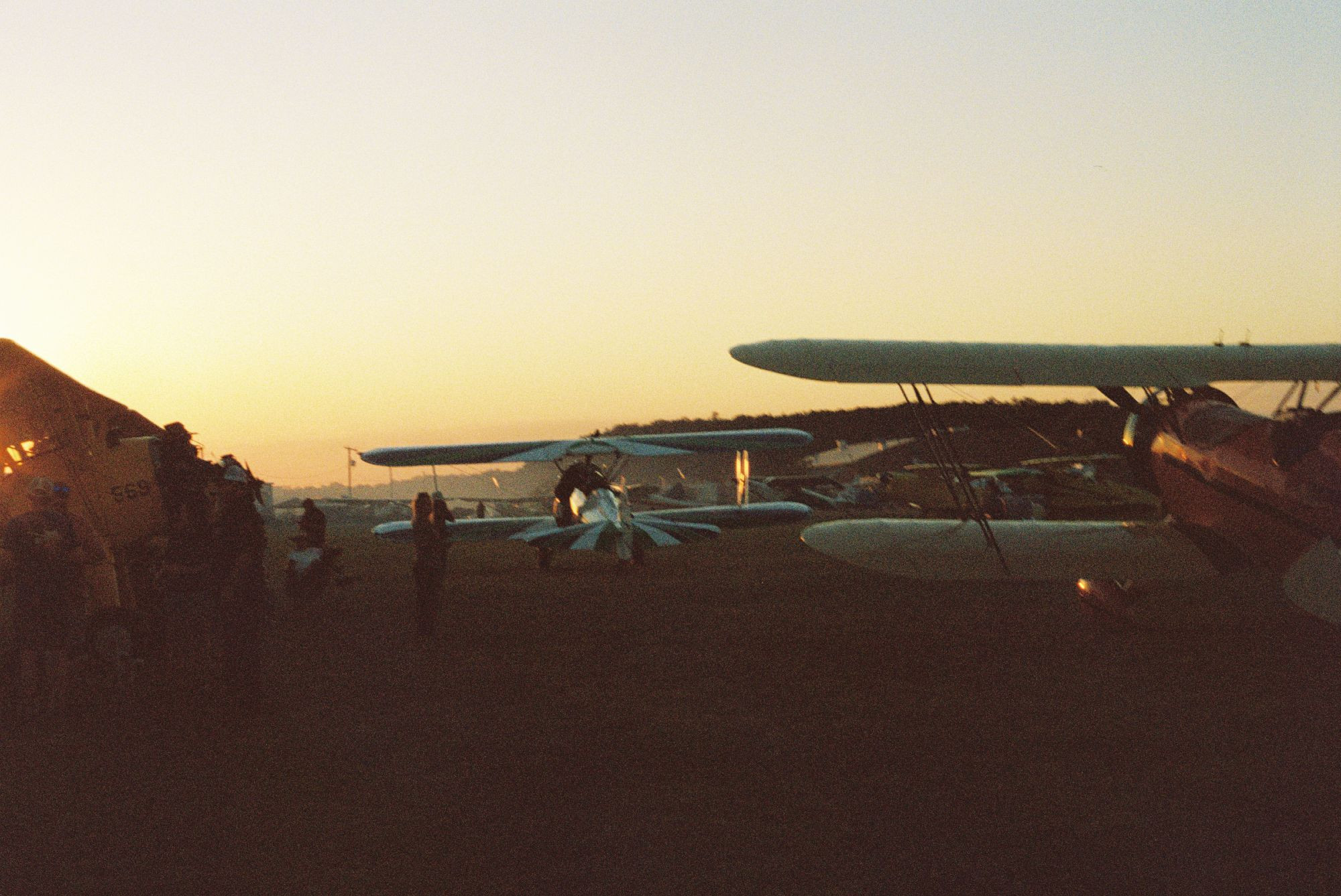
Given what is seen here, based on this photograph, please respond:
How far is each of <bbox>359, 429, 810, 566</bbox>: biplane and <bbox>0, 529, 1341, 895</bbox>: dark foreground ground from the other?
5989mm

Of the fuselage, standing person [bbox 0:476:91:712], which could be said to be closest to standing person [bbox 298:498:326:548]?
standing person [bbox 0:476:91:712]

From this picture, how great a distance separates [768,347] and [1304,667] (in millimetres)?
4787

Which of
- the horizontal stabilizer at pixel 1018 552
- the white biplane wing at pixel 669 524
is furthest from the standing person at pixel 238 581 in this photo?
the white biplane wing at pixel 669 524

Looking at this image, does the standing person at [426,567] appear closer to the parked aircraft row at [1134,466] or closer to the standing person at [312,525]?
the parked aircraft row at [1134,466]

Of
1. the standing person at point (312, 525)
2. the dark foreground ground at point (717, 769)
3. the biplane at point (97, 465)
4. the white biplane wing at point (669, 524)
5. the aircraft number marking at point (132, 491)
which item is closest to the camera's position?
the dark foreground ground at point (717, 769)

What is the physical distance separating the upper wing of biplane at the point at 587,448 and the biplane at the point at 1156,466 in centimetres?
921

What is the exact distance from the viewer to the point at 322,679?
28.2 feet

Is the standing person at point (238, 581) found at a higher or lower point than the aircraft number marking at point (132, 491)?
lower

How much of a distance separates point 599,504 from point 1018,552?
33.2ft

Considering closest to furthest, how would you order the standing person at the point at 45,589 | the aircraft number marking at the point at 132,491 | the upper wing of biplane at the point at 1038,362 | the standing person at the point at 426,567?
the standing person at the point at 45,589 < the upper wing of biplane at the point at 1038,362 < the standing person at the point at 426,567 < the aircraft number marking at the point at 132,491

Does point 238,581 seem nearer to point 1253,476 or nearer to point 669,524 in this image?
point 1253,476

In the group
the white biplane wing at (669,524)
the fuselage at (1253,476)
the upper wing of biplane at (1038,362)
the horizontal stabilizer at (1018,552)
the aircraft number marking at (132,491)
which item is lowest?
the white biplane wing at (669,524)

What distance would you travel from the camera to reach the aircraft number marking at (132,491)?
36.7ft

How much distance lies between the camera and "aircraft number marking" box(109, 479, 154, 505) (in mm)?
11172
